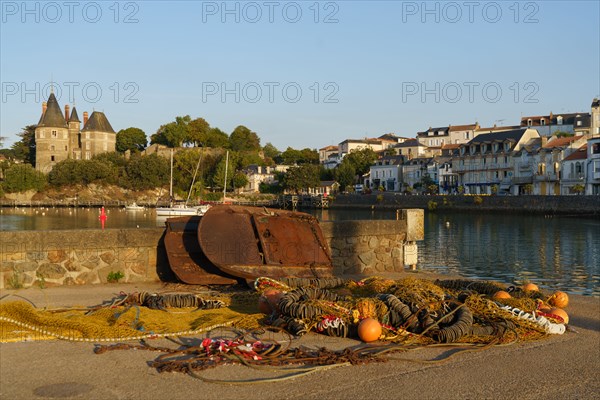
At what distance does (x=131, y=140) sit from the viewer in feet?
542

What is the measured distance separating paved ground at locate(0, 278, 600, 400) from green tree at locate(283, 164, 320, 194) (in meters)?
126

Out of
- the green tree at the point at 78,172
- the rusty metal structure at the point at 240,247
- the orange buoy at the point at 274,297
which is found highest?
the green tree at the point at 78,172

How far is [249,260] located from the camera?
40.2 ft

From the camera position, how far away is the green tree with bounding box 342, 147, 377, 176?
147 m

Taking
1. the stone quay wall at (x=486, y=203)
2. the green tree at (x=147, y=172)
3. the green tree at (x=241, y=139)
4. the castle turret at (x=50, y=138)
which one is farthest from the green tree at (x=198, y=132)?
the stone quay wall at (x=486, y=203)

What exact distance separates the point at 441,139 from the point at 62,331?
16627 centimetres

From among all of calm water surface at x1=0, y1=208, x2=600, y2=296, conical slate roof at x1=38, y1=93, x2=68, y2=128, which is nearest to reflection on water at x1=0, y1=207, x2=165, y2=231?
calm water surface at x1=0, y1=208, x2=600, y2=296

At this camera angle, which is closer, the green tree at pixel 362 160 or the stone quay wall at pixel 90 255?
the stone quay wall at pixel 90 255

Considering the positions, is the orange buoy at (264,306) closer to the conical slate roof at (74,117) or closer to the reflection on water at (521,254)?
the reflection on water at (521,254)

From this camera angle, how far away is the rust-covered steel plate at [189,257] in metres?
12.4

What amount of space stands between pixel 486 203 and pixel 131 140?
344 ft

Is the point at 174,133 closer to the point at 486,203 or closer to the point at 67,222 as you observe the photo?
the point at 67,222

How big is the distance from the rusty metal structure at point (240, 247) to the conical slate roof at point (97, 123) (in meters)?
150

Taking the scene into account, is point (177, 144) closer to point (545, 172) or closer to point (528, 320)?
point (545, 172)
